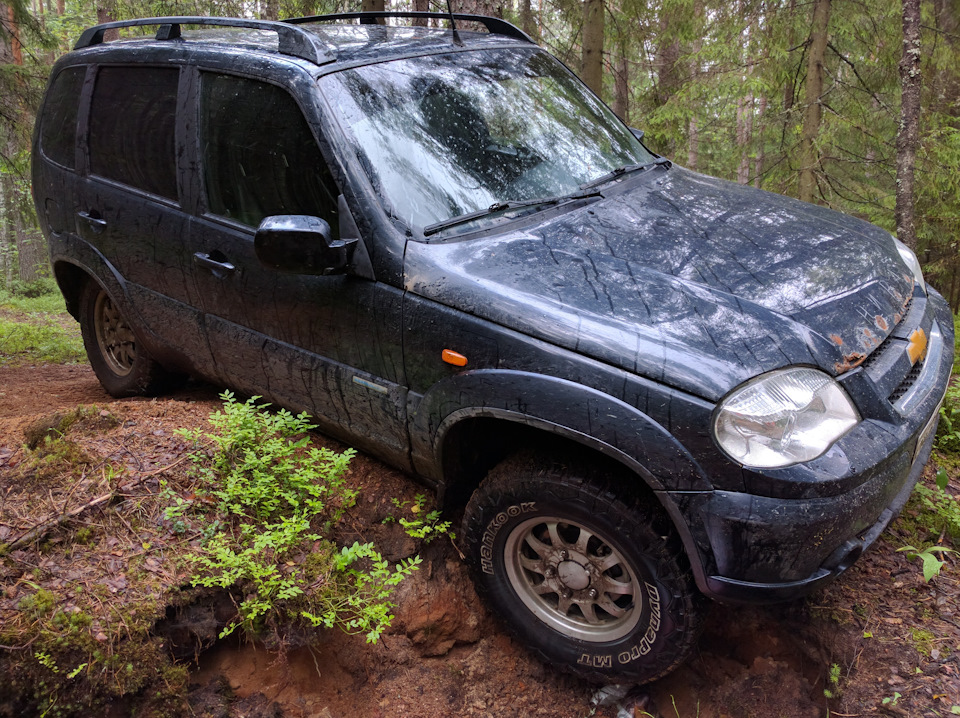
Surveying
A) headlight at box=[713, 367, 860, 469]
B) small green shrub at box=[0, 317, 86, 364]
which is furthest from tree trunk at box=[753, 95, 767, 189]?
small green shrub at box=[0, 317, 86, 364]

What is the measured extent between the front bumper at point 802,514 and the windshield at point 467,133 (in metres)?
1.51

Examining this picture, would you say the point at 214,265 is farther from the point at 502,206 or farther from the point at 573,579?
the point at 573,579

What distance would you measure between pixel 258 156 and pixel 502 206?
3.74ft

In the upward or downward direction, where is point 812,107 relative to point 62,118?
downward

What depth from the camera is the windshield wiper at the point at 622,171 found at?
3280mm

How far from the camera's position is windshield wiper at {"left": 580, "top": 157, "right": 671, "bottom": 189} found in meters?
3.28

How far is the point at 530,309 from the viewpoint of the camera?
2396mm

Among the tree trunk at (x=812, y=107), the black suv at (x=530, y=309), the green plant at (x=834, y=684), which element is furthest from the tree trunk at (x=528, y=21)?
the green plant at (x=834, y=684)

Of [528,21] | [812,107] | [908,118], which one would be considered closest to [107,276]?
[908,118]

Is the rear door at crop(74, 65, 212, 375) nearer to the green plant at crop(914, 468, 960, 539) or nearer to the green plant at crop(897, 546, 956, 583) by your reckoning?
the green plant at crop(897, 546, 956, 583)

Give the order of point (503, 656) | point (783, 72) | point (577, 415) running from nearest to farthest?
point (577, 415), point (503, 656), point (783, 72)

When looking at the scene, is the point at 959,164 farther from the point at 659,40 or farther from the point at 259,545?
the point at 259,545

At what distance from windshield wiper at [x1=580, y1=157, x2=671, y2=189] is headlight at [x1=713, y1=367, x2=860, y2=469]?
1.44m

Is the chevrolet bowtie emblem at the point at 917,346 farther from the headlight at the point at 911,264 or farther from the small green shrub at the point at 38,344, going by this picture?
the small green shrub at the point at 38,344
